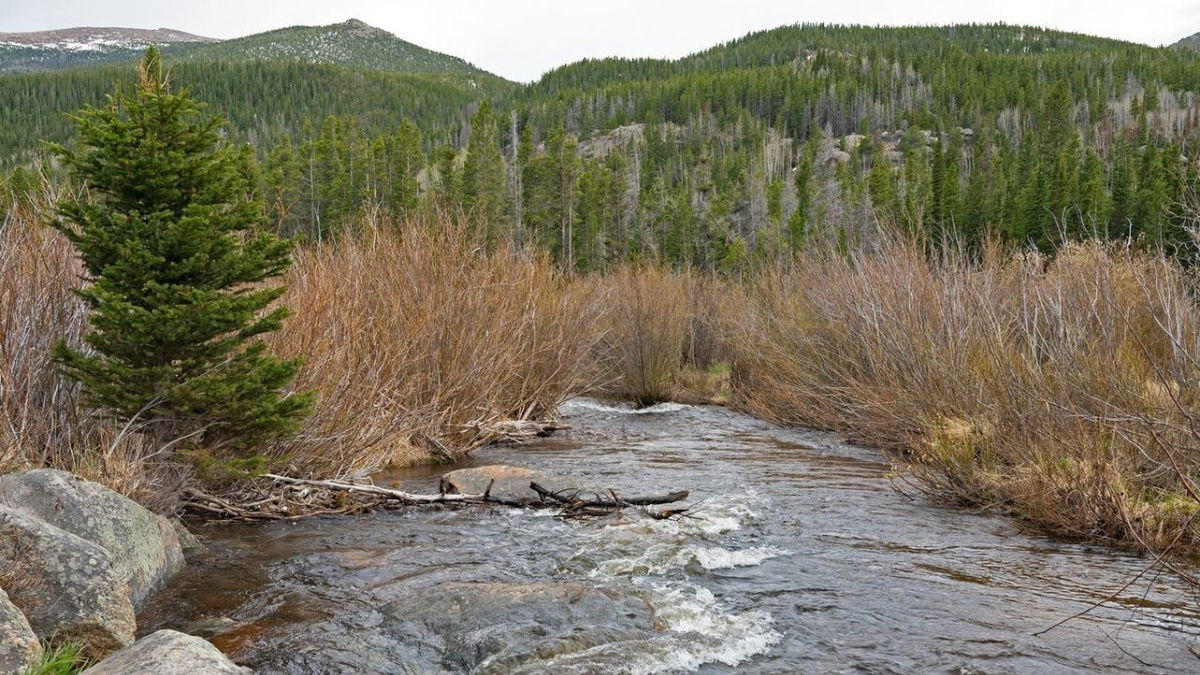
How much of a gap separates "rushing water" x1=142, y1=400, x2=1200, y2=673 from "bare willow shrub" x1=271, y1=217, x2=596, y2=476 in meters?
1.46

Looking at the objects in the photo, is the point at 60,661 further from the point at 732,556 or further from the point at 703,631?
the point at 732,556

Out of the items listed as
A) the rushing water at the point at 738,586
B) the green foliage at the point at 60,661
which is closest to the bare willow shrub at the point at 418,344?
the rushing water at the point at 738,586

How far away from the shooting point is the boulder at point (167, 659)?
162 inches

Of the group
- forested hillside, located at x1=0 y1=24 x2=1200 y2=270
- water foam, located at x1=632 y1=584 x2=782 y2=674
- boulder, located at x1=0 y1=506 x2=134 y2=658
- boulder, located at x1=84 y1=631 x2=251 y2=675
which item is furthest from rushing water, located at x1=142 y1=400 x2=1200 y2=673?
forested hillside, located at x1=0 y1=24 x2=1200 y2=270

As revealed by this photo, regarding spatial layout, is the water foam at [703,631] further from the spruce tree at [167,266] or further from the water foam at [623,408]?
the water foam at [623,408]

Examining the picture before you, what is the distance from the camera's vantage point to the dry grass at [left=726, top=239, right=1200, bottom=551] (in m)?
7.02

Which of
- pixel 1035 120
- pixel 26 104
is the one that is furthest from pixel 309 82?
pixel 1035 120

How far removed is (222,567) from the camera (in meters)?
7.11

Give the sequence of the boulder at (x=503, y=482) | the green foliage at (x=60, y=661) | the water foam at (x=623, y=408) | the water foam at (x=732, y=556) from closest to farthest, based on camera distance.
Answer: the green foliage at (x=60, y=661) → the water foam at (x=732, y=556) → the boulder at (x=503, y=482) → the water foam at (x=623, y=408)

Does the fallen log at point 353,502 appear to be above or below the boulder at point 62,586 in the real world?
below

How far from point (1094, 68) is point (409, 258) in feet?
482

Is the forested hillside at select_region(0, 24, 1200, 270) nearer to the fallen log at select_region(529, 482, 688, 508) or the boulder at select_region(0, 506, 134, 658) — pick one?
the fallen log at select_region(529, 482, 688, 508)

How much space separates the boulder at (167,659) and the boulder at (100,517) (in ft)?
5.25

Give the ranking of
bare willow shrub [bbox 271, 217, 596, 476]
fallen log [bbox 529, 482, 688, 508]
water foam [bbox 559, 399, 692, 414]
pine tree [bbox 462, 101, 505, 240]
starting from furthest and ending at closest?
pine tree [bbox 462, 101, 505, 240] < water foam [bbox 559, 399, 692, 414] < bare willow shrub [bbox 271, 217, 596, 476] < fallen log [bbox 529, 482, 688, 508]
